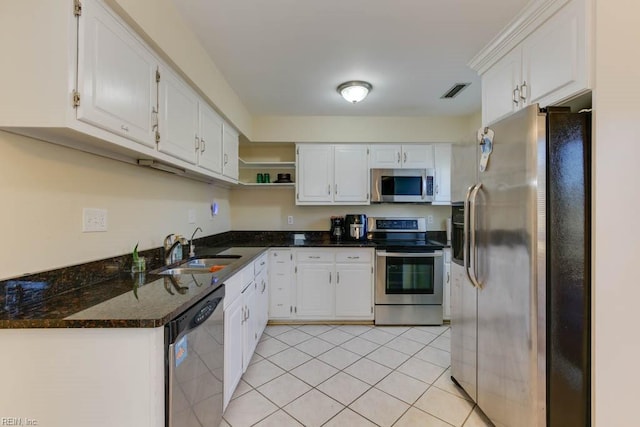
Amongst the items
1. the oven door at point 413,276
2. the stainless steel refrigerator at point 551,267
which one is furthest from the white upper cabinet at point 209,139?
the stainless steel refrigerator at point 551,267

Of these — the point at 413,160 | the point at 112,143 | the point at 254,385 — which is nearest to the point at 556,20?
the point at 413,160

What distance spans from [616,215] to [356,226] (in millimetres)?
2428

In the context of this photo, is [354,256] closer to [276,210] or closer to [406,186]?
[406,186]

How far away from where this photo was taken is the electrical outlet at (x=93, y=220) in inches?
54.5

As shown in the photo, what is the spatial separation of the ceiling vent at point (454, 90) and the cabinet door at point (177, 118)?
7.61 ft

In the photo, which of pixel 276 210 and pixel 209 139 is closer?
pixel 209 139

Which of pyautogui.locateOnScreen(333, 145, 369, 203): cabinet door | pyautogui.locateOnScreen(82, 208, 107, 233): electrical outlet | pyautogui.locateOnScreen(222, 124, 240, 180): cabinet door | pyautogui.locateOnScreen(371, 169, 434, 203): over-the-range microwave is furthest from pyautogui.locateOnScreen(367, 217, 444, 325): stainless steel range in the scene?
pyautogui.locateOnScreen(82, 208, 107, 233): electrical outlet

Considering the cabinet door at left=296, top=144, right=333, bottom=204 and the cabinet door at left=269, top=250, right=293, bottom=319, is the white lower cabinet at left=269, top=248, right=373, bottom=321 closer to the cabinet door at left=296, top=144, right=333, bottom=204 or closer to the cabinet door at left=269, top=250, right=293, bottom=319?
the cabinet door at left=269, top=250, right=293, bottom=319

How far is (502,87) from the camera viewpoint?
6.36 feet

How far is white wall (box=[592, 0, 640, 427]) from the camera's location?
1306 millimetres

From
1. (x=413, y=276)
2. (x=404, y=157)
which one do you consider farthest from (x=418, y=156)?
(x=413, y=276)

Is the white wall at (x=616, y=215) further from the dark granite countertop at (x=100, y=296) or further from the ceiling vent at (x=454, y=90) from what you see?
the dark granite countertop at (x=100, y=296)

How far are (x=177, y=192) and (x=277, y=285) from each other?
1.50m

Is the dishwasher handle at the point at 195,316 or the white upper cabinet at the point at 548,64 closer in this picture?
the dishwasher handle at the point at 195,316
